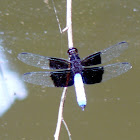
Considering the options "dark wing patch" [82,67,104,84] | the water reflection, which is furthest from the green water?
"dark wing patch" [82,67,104,84]

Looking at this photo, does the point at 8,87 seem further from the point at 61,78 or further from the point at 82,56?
the point at 61,78

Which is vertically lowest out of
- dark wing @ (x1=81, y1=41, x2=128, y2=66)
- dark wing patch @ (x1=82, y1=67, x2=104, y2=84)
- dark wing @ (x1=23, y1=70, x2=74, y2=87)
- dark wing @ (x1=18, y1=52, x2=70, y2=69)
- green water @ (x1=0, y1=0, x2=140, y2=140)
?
green water @ (x1=0, y1=0, x2=140, y2=140)

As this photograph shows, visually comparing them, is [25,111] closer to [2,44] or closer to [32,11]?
[2,44]

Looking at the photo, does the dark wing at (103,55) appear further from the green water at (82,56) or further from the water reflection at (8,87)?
the water reflection at (8,87)

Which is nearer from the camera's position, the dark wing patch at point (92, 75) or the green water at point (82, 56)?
the dark wing patch at point (92, 75)

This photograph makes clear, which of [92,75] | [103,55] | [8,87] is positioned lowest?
[8,87]

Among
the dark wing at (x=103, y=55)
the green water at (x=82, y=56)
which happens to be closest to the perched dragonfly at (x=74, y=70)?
the dark wing at (x=103, y=55)

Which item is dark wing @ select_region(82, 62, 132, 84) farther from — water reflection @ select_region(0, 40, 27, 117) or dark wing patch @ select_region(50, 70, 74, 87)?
water reflection @ select_region(0, 40, 27, 117)

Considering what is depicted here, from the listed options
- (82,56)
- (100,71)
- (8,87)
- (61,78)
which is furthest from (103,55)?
(8,87)
